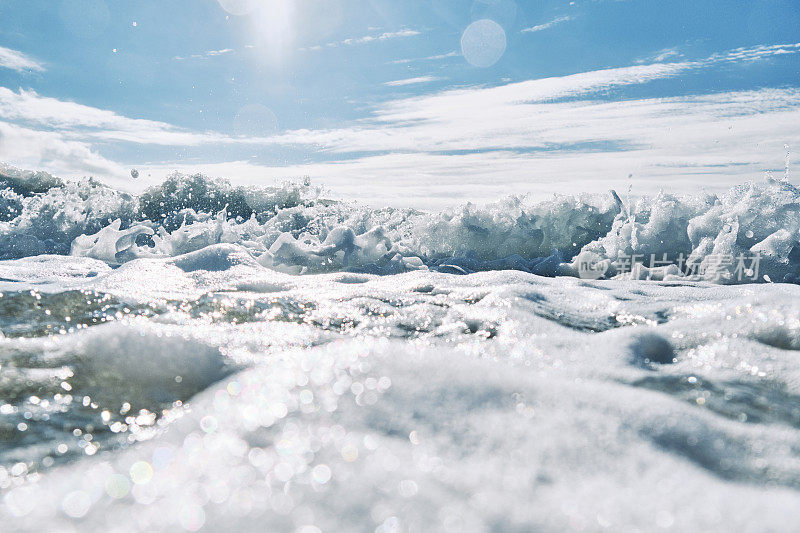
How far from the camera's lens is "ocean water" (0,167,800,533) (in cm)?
101

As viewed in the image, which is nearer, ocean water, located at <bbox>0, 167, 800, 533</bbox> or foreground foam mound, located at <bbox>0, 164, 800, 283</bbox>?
ocean water, located at <bbox>0, 167, 800, 533</bbox>

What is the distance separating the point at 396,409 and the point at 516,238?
657 cm

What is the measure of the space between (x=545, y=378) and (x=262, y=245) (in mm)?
5703

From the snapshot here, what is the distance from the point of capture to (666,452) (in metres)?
1.29

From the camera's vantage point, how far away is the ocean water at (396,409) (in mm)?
1006

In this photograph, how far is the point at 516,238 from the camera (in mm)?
7668

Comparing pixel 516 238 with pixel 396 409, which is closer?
pixel 396 409

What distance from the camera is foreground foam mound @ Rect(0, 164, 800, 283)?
5645 mm

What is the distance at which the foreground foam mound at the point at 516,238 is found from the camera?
564 cm

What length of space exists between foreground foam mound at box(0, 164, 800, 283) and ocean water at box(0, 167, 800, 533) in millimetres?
2056

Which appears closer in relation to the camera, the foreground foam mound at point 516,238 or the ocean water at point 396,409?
the ocean water at point 396,409

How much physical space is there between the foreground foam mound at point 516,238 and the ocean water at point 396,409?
2.06 meters

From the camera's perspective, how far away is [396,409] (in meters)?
1.39

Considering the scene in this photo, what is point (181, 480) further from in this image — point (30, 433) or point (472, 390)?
point (472, 390)
